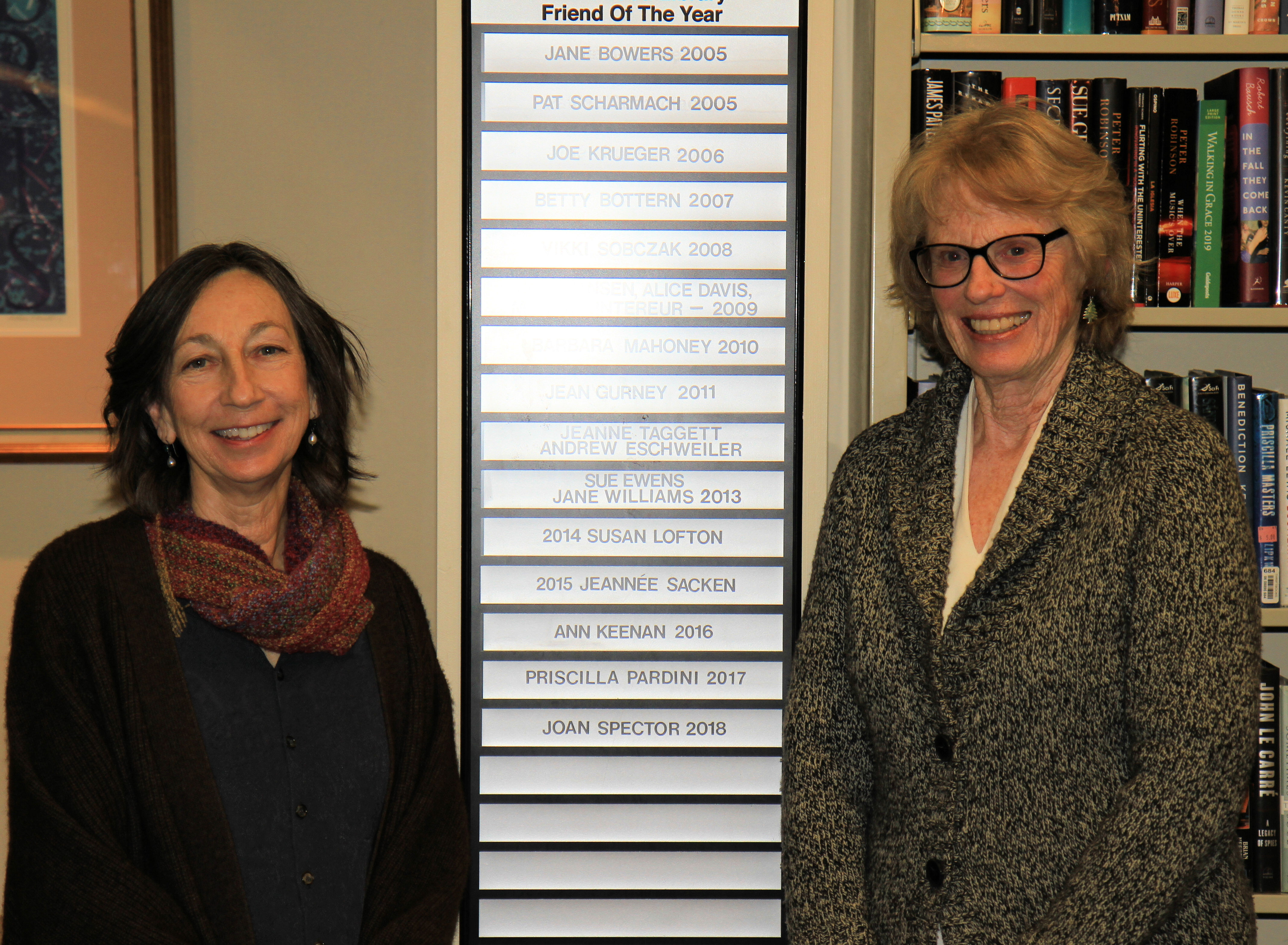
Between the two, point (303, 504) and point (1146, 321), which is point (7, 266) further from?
point (1146, 321)

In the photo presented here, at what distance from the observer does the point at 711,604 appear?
2.06 metres

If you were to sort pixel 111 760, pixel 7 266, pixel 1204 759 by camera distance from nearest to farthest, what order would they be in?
pixel 1204 759
pixel 111 760
pixel 7 266

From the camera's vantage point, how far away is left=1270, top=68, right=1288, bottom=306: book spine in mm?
1771

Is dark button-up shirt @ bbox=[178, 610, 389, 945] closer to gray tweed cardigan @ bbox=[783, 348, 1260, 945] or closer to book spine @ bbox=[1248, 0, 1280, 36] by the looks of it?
gray tweed cardigan @ bbox=[783, 348, 1260, 945]

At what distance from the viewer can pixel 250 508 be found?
1.50 m

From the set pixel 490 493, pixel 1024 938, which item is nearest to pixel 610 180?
pixel 490 493

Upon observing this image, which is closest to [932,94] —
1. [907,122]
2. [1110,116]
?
[907,122]

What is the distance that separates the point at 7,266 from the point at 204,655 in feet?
3.47

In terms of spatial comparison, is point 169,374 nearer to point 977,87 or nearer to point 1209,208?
point 977,87

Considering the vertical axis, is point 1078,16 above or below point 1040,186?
above

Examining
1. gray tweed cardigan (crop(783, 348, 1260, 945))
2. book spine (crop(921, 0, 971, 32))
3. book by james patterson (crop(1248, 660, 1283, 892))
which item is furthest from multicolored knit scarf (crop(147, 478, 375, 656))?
book by james patterson (crop(1248, 660, 1283, 892))

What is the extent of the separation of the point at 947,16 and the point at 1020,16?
13cm

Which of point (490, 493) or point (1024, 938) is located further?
point (490, 493)

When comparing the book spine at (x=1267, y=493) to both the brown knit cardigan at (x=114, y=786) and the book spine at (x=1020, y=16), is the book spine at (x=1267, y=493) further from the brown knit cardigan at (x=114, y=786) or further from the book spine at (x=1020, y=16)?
the brown knit cardigan at (x=114, y=786)
